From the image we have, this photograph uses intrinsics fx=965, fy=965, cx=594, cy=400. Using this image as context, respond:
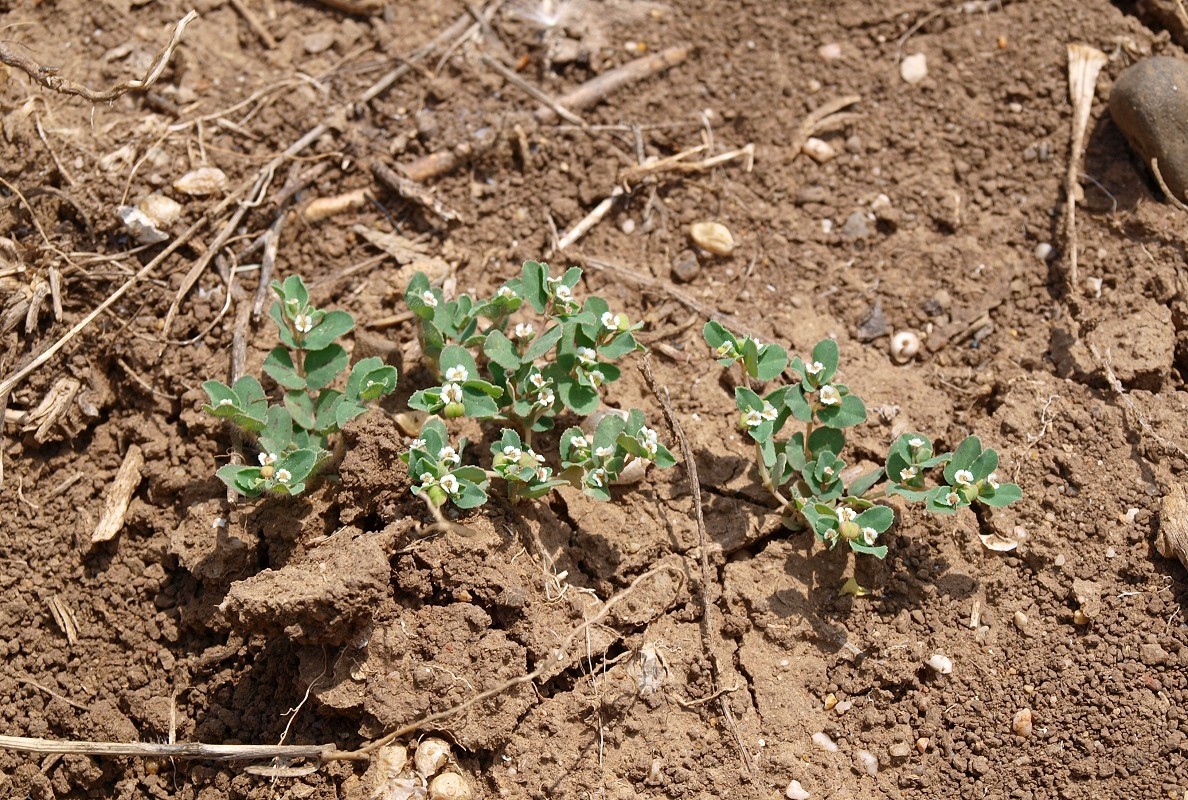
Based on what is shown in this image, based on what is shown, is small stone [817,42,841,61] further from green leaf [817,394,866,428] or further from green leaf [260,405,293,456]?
green leaf [260,405,293,456]

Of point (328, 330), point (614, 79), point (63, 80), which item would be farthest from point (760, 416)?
point (63, 80)

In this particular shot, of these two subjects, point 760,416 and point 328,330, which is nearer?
point 760,416

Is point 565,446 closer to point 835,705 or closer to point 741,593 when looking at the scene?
point 741,593

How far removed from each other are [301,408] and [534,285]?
0.85 meters

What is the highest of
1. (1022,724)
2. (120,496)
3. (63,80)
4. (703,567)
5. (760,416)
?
Answer: (63,80)

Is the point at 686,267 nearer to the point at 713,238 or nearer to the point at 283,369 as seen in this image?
the point at 713,238

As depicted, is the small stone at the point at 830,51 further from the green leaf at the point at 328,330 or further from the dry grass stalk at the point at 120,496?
the dry grass stalk at the point at 120,496

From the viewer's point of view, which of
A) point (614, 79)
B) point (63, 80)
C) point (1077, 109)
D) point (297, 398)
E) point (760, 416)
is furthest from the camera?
point (614, 79)

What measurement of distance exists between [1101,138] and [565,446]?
2.50 meters

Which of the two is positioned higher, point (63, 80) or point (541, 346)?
point (63, 80)

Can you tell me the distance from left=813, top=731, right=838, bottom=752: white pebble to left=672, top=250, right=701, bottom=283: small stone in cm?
167

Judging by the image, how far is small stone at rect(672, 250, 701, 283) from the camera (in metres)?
3.63

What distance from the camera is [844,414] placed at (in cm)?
307

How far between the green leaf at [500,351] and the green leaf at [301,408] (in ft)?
1.97
